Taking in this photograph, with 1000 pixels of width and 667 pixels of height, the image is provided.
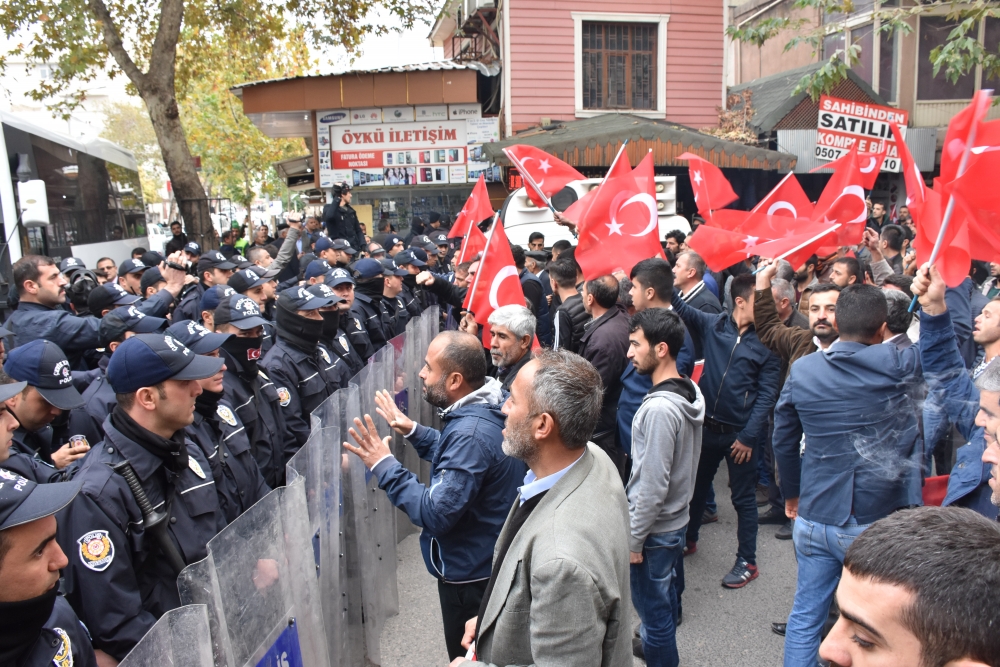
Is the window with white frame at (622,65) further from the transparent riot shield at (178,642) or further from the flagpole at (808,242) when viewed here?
the transparent riot shield at (178,642)

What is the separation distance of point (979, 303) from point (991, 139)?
260 centimetres

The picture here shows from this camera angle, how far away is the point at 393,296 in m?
8.02

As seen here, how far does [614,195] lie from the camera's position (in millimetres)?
6355

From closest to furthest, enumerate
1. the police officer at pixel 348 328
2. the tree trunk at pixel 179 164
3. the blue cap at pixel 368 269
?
the police officer at pixel 348 328 → the blue cap at pixel 368 269 → the tree trunk at pixel 179 164

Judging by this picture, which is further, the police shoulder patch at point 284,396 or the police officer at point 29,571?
the police shoulder patch at point 284,396

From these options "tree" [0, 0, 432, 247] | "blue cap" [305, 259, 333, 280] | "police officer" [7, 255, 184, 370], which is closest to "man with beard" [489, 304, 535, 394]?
"police officer" [7, 255, 184, 370]

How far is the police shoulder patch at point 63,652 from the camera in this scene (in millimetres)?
1995

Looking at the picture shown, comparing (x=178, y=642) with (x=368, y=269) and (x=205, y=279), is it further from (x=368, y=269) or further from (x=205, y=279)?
(x=205, y=279)

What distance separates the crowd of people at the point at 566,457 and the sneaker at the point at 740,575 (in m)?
0.02

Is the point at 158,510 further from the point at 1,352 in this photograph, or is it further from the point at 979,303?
the point at 979,303

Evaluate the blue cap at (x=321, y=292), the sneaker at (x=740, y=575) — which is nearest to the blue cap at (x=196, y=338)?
the blue cap at (x=321, y=292)

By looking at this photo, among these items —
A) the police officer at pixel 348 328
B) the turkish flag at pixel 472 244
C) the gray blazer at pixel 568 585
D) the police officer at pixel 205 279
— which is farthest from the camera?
the turkish flag at pixel 472 244

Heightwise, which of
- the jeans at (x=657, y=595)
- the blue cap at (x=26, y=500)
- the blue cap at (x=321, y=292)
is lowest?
the jeans at (x=657, y=595)

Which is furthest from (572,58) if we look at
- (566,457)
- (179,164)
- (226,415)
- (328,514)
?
(566,457)
